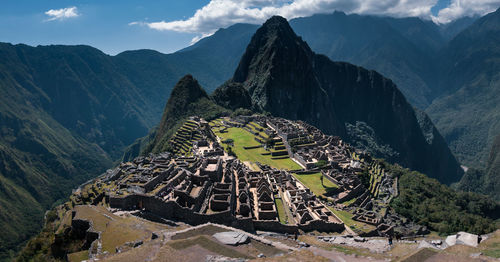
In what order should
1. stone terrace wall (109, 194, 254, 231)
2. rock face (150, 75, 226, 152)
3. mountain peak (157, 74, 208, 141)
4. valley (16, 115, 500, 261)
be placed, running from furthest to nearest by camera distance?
mountain peak (157, 74, 208, 141), rock face (150, 75, 226, 152), stone terrace wall (109, 194, 254, 231), valley (16, 115, 500, 261)

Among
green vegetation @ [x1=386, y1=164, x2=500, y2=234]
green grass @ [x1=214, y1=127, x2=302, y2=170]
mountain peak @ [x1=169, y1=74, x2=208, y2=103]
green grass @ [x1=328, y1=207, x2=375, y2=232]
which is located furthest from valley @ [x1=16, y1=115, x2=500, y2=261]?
mountain peak @ [x1=169, y1=74, x2=208, y2=103]

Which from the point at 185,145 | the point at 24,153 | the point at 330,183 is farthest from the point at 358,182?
the point at 24,153

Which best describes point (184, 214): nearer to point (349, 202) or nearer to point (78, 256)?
point (78, 256)

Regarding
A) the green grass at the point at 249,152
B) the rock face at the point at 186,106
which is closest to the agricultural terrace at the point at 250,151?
the green grass at the point at 249,152

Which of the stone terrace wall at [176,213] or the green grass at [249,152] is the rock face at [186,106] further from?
the stone terrace wall at [176,213]

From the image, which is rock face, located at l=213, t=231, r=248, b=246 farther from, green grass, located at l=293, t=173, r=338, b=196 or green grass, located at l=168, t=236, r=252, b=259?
green grass, located at l=293, t=173, r=338, b=196

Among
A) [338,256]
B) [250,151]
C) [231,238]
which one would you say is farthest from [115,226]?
[250,151]
